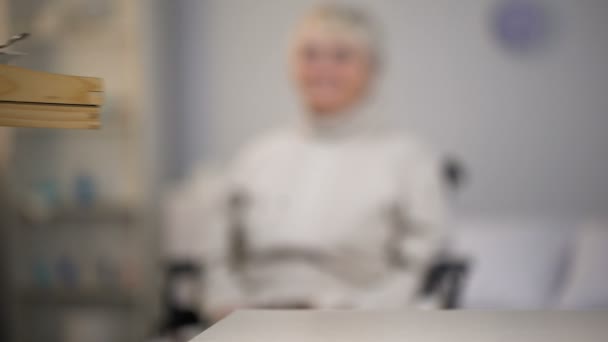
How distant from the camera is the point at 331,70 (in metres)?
2.18

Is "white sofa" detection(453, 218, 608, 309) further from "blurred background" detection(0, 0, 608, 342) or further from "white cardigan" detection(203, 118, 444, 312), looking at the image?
"white cardigan" detection(203, 118, 444, 312)

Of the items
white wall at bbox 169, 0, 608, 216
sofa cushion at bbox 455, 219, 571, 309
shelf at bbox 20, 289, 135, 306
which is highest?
white wall at bbox 169, 0, 608, 216

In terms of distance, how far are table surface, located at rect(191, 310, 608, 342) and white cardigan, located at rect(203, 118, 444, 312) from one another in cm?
128

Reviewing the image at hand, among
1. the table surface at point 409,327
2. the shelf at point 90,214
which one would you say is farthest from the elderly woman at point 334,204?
the table surface at point 409,327

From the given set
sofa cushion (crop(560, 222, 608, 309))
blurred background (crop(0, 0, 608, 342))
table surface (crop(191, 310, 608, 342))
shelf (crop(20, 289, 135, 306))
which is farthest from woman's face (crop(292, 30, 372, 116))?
table surface (crop(191, 310, 608, 342))

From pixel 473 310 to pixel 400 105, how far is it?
198 cm

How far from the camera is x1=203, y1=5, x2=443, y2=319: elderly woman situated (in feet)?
6.81

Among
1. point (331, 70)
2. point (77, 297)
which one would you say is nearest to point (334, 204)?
point (331, 70)

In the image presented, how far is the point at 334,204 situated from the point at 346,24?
57cm

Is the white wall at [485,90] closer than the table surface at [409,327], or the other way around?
the table surface at [409,327]

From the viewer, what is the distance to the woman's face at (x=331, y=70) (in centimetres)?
216

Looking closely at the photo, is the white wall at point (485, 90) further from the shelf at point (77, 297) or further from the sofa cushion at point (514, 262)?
the shelf at point (77, 297)

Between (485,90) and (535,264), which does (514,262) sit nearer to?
(535,264)

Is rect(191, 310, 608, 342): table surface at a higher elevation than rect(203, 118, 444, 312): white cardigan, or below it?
higher
